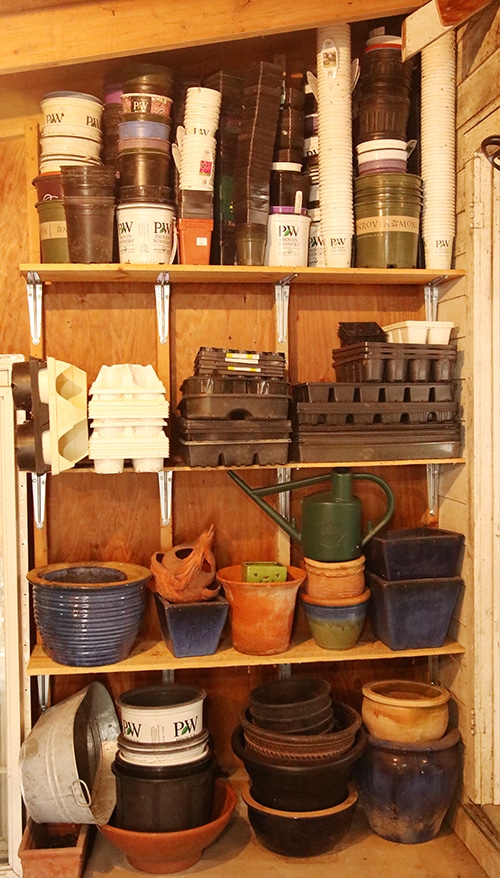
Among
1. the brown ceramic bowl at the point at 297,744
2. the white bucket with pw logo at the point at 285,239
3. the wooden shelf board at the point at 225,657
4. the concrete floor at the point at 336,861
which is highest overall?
the white bucket with pw logo at the point at 285,239

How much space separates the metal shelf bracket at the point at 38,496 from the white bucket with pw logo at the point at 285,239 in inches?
45.0

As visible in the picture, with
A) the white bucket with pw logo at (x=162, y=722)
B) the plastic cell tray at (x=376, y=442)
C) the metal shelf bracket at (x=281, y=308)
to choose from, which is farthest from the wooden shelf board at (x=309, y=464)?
the white bucket with pw logo at (x=162, y=722)

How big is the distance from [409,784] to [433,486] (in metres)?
1.10

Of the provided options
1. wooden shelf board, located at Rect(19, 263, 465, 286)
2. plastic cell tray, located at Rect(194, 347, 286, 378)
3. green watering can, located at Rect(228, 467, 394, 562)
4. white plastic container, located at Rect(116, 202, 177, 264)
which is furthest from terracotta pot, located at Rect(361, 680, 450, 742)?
white plastic container, located at Rect(116, 202, 177, 264)

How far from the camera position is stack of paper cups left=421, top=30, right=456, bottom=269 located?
279 cm

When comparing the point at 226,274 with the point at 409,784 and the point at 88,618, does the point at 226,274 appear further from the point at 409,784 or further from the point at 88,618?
the point at 409,784

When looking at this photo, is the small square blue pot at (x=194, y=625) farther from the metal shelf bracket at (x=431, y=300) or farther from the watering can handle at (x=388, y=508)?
the metal shelf bracket at (x=431, y=300)

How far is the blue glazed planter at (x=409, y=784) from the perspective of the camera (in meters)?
2.69

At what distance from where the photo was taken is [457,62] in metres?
2.80

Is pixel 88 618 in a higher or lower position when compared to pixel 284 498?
lower

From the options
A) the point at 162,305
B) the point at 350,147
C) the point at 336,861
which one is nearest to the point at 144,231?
the point at 162,305

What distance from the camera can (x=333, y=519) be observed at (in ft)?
8.98

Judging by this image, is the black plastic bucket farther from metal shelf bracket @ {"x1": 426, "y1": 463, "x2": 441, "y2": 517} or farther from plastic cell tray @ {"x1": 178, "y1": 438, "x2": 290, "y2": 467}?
metal shelf bracket @ {"x1": 426, "y1": 463, "x2": 441, "y2": 517}

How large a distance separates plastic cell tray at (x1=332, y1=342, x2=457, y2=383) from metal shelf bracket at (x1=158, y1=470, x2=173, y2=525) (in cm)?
78
